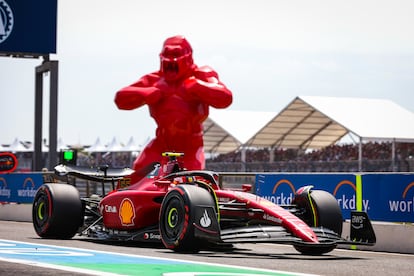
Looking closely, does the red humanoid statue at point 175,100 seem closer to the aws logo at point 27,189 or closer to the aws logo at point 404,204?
the aws logo at point 404,204

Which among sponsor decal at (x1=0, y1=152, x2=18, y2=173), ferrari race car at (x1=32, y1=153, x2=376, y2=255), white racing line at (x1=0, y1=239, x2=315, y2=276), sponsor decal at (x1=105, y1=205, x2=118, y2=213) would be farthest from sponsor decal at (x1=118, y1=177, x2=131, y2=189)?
sponsor decal at (x1=0, y1=152, x2=18, y2=173)

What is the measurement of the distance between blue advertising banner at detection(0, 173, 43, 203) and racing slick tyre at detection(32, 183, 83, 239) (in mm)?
9829

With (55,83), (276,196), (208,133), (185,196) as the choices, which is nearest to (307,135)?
(208,133)

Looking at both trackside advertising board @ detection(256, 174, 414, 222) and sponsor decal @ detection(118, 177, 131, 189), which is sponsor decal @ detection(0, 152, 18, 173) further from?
sponsor decal @ detection(118, 177, 131, 189)

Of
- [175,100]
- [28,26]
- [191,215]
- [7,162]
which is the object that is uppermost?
[28,26]

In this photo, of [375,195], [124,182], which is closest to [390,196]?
[375,195]

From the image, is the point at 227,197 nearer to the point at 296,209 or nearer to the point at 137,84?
the point at 296,209

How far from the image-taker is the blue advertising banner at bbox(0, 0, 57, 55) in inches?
1094

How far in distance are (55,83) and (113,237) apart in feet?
47.8

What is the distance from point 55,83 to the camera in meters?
27.5

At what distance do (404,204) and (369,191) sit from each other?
0.75 metres

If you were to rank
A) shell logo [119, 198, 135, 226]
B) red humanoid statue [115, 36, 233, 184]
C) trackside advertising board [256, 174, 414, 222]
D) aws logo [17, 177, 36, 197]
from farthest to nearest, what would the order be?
aws logo [17, 177, 36, 197]
red humanoid statue [115, 36, 233, 184]
trackside advertising board [256, 174, 414, 222]
shell logo [119, 198, 135, 226]

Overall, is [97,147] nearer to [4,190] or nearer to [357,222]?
[4,190]

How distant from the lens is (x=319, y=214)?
12273mm
